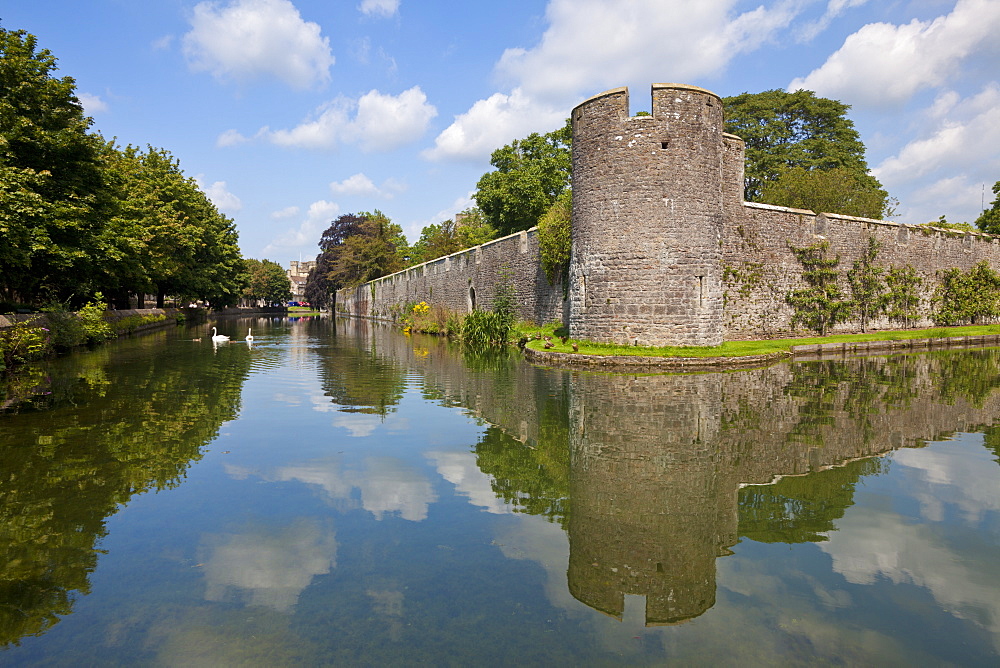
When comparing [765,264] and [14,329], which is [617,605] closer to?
[14,329]

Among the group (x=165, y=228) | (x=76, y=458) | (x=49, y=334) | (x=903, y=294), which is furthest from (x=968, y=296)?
(x=165, y=228)

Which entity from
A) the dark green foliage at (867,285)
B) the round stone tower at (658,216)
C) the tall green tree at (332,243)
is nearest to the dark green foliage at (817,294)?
the dark green foliage at (867,285)

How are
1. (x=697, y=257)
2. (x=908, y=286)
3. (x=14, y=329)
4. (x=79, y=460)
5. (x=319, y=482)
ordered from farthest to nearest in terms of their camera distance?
(x=908, y=286) < (x=697, y=257) < (x=14, y=329) < (x=79, y=460) < (x=319, y=482)

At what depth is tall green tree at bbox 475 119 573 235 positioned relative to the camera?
36.7 m

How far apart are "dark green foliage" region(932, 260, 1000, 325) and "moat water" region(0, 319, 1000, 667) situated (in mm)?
20259

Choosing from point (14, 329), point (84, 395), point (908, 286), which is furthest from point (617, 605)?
point (908, 286)

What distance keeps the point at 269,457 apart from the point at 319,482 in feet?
3.87

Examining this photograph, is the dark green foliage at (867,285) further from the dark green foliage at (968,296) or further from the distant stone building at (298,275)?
the distant stone building at (298,275)

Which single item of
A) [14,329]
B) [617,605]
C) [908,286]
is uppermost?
[908,286]

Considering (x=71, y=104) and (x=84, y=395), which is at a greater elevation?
(x=71, y=104)

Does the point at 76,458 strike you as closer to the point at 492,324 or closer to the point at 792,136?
the point at 492,324

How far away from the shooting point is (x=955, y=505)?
443 centimetres

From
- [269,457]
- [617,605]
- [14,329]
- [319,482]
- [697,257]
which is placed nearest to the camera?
[617,605]

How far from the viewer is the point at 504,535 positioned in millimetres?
3918
